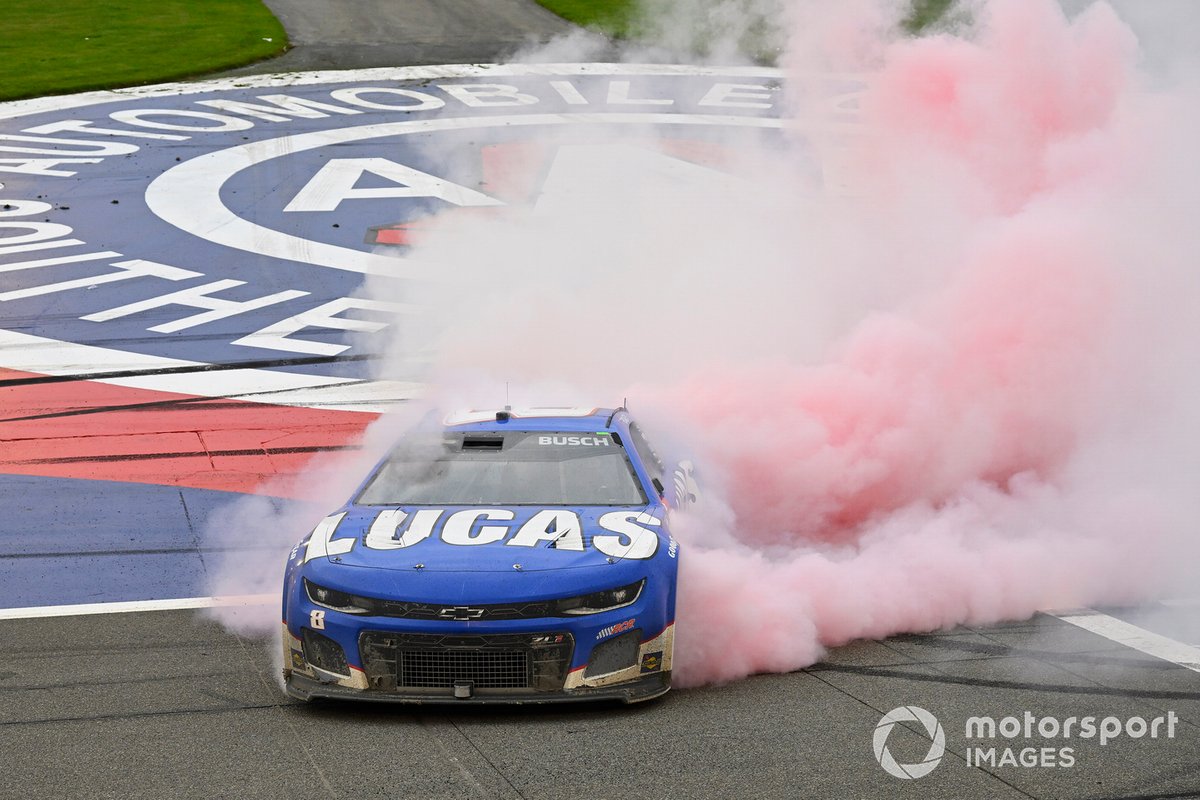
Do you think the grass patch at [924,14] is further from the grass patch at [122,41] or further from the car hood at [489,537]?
the grass patch at [122,41]

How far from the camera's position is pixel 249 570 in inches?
331

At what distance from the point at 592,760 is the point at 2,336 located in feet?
36.9

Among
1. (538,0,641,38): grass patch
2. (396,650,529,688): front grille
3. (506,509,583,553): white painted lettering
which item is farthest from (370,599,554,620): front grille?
(538,0,641,38): grass patch

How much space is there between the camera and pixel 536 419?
25.1ft

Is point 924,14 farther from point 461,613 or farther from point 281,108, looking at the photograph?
point 281,108

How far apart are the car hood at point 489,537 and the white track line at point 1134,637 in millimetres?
2295

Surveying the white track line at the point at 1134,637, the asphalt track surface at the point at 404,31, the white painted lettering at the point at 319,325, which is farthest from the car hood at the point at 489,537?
the asphalt track surface at the point at 404,31

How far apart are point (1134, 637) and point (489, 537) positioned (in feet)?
10.5

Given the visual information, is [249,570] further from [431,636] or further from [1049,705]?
[1049,705]

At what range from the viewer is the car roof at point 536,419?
7.52 metres

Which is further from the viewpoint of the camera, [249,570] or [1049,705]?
[249,570]

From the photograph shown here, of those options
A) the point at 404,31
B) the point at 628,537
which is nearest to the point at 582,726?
the point at 628,537

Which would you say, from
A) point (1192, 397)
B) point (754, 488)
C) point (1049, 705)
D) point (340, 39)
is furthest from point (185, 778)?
point (340, 39)

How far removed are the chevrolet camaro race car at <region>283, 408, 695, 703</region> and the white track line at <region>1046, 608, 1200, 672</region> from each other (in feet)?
7.36
